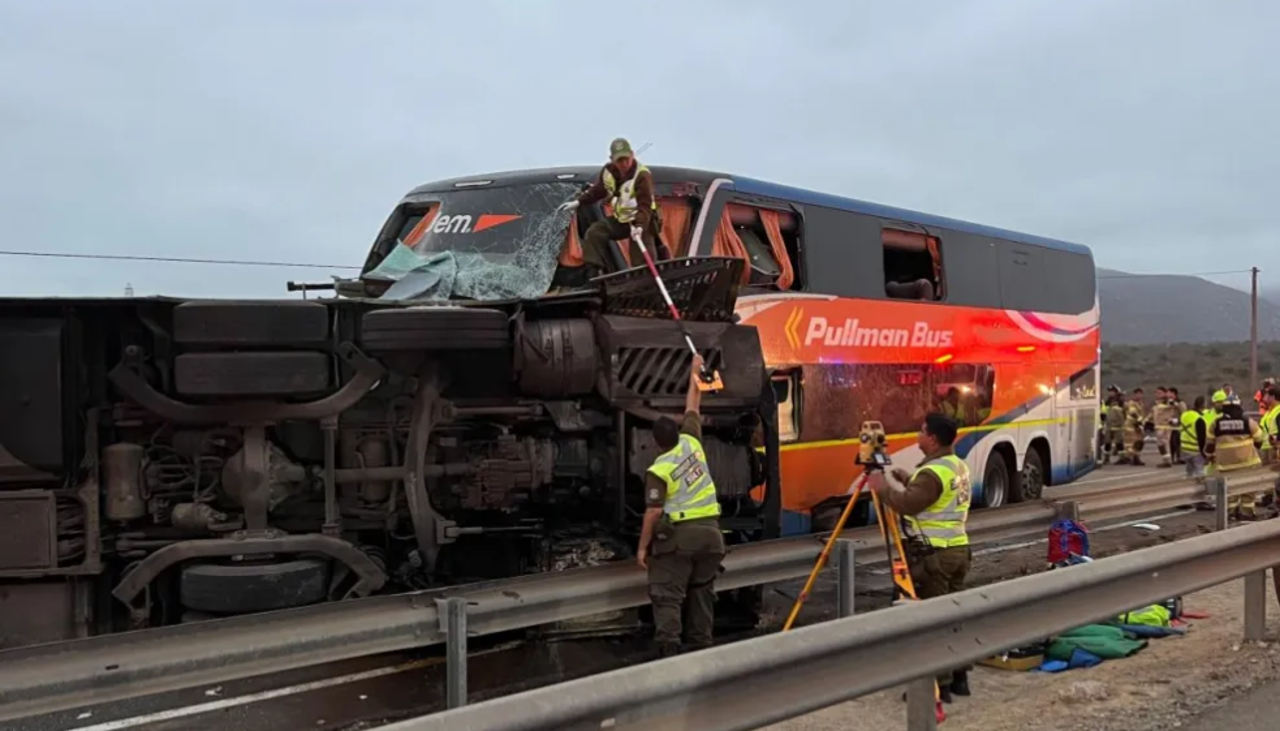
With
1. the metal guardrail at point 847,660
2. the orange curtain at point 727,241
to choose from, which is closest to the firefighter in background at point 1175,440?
the orange curtain at point 727,241

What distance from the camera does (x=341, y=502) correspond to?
21.1 feet

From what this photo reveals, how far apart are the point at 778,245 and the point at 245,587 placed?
17.3 feet

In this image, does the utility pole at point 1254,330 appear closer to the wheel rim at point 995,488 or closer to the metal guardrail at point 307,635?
the wheel rim at point 995,488

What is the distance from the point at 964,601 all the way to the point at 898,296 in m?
6.78

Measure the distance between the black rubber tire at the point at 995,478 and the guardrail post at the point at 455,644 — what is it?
8.65 metres

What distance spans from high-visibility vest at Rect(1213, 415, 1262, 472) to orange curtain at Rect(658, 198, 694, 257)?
8.66 meters

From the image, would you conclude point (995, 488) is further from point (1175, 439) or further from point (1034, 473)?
point (1175, 439)

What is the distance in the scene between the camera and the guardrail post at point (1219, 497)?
9430 millimetres

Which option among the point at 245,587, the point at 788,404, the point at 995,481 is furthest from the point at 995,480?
the point at 245,587

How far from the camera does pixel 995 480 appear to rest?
41.5ft

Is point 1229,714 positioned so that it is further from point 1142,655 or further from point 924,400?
point 924,400

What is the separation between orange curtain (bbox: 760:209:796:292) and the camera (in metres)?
9.09

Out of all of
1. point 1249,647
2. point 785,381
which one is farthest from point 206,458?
point 1249,647

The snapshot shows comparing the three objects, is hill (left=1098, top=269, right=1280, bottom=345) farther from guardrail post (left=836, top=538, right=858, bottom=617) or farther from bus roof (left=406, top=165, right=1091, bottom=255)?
guardrail post (left=836, top=538, right=858, bottom=617)
